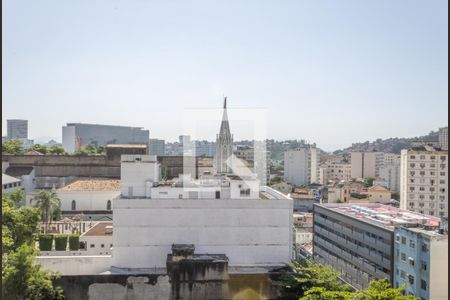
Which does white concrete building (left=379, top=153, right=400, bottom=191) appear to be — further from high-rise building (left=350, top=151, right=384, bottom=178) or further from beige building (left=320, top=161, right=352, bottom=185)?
beige building (left=320, top=161, right=352, bottom=185)

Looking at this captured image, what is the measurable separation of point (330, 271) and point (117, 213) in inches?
256

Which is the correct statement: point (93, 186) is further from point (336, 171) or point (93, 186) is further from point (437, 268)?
point (336, 171)

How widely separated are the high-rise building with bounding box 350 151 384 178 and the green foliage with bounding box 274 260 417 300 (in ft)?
154

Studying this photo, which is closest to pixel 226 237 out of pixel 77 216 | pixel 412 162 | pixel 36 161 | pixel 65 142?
pixel 77 216

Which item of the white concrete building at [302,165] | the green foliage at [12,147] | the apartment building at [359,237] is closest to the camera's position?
the apartment building at [359,237]

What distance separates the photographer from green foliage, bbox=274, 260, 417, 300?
7531 mm

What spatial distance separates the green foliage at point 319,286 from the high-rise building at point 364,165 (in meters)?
47.0

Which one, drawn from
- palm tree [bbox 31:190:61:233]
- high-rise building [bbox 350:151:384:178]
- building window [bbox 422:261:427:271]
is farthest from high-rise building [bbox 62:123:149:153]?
building window [bbox 422:261:427:271]

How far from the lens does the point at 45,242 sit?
47.5 ft

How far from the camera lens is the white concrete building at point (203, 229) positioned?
1237 cm

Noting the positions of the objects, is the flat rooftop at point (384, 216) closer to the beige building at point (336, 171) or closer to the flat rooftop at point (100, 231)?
the flat rooftop at point (100, 231)

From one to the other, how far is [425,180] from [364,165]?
29.8 metres

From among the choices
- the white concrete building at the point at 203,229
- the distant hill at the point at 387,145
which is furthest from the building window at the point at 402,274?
the distant hill at the point at 387,145

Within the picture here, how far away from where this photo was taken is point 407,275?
1466cm
